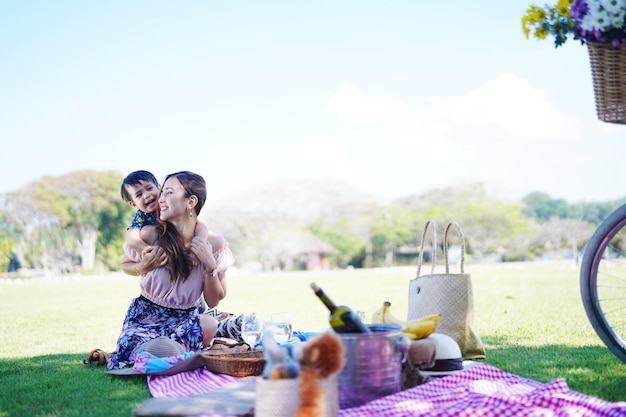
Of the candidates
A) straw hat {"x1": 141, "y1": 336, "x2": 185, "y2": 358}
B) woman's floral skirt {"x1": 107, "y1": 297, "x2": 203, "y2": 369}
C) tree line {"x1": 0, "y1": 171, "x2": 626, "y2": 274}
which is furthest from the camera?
tree line {"x1": 0, "y1": 171, "x2": 626, "y2": 274}

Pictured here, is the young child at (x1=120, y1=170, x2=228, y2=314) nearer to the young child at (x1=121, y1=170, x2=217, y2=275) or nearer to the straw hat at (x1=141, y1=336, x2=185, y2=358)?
the young child at (x1=121, y1=170, x2=217, y2=275)

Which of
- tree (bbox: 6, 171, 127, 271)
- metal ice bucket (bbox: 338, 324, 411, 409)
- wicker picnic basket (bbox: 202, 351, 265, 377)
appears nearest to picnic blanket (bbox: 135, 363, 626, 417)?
metal ice bucket (bbox: 338, 324, 411, 409)

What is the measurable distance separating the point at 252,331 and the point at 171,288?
37.3 inches

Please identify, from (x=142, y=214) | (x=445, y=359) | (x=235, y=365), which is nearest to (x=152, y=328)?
(x=142, y=214)

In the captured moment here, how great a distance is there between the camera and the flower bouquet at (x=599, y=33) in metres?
2.98

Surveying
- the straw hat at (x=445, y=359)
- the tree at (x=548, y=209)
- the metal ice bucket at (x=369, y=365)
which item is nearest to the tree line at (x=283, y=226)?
the tree at (x=548, y=209)

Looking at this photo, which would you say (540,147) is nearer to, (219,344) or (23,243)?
(23,243)

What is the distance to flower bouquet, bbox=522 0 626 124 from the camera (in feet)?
9.78

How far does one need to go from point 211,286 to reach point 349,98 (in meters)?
113

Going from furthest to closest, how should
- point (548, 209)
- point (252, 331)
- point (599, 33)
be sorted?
1. point (548, 209)
2. point (252, 331)
3. point (599, 33)

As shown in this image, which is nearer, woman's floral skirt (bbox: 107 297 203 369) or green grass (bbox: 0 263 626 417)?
green grass (bbox: 0 263 626 417)

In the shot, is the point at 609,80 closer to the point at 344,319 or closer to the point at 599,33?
the point at 599,33

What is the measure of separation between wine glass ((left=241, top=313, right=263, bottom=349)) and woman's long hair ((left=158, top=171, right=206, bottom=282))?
0.66 meters

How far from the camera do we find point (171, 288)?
4754 millimetres
